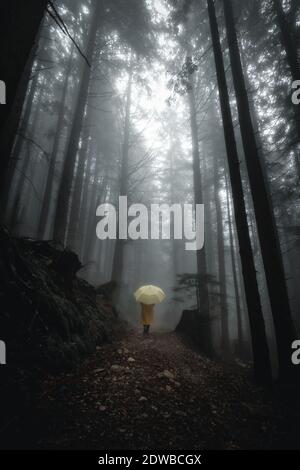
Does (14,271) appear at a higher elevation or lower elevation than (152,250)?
lower

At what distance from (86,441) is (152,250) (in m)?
32.8

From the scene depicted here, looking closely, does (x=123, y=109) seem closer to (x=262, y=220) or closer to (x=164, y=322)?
(x=262, y=220)

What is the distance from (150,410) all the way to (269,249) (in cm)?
413

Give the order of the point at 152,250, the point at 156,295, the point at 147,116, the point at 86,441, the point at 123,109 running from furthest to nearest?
the point at 152,250
the point at 123,109
the point at 147,116
the point at 156,295
the point at 86,441

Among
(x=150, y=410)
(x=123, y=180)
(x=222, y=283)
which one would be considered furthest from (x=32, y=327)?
(x=222, y=283)

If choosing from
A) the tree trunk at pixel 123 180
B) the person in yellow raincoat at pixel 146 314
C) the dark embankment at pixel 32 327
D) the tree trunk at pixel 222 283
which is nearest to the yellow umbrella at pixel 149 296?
the person in yellow raincoat at pixel 146 314

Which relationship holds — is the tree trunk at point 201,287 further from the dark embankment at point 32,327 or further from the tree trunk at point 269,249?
the dark embankment at point 32,327

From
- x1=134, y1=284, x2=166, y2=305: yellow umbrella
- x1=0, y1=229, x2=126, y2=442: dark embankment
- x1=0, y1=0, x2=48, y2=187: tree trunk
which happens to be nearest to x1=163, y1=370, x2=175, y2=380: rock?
x1=0, y1=229, x2=126, y2=442: dark embankment

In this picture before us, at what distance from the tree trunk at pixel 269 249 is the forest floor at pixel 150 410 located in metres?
0.90

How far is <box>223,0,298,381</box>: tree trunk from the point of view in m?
5.26

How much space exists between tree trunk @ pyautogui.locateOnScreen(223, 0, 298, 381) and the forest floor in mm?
898

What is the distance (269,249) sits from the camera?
5746 mm

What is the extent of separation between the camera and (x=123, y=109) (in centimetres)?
1603

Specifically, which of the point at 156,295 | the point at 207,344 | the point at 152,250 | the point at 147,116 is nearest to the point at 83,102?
the point at 147,116
